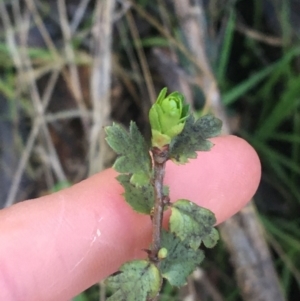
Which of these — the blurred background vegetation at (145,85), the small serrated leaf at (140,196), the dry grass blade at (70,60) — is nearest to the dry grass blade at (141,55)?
the blurred background vegetation at (145,85)

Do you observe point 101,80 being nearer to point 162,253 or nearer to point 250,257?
point 250,257

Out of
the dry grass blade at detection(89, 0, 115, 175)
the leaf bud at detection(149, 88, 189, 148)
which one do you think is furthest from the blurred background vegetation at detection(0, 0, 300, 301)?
the leaf bud at detection(149, 88, 189, 148)

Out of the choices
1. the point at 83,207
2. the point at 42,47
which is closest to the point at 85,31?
the point at 42,47

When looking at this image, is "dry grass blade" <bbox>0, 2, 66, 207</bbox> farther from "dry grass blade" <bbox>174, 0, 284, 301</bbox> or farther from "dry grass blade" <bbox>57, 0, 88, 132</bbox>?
"dry grass blade" <bbox>174, 0, 284, 301</bbox>

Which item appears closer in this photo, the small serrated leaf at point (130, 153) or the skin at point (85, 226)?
the small serrated leaf at point (130, 153)

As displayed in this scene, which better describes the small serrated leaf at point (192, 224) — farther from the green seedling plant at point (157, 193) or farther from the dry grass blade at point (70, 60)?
the dry grass blade at point (70, 60)

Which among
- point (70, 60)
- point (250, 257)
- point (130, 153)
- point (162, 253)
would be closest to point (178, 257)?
point (162, 253)
